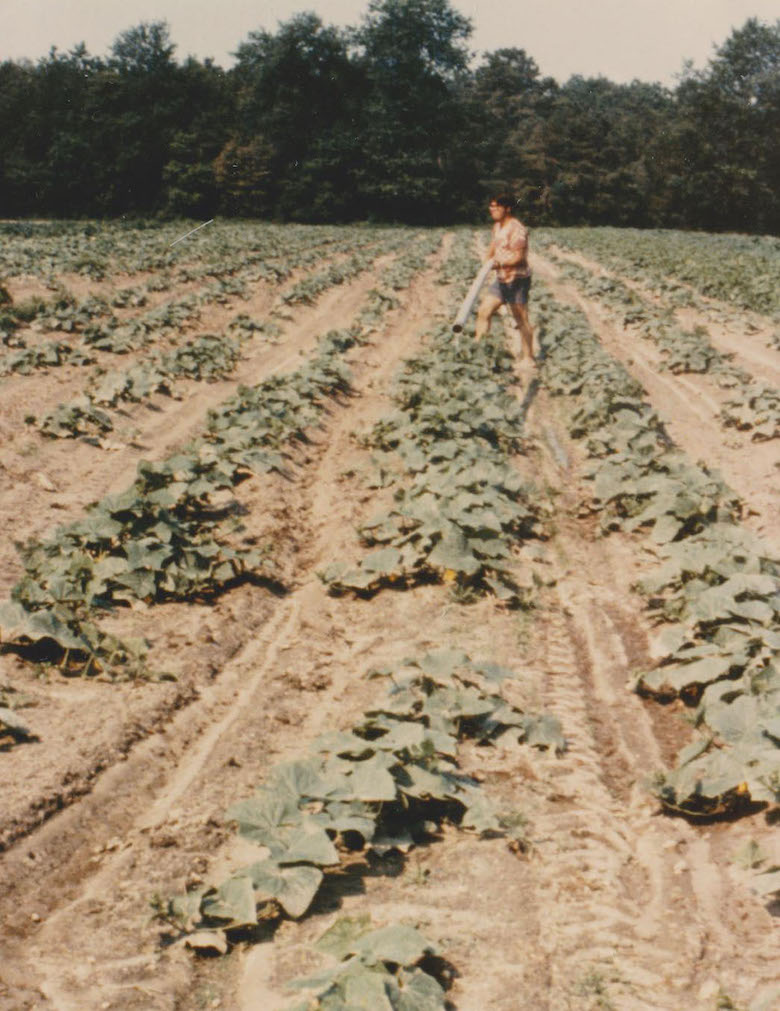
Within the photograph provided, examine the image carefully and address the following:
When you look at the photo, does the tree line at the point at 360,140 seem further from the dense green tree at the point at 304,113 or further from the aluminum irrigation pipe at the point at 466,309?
the aluminum irrigation pipe at the point at 466,309

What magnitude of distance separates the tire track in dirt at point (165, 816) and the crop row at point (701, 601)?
1580 millimetres

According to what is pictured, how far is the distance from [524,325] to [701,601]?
23.5ft

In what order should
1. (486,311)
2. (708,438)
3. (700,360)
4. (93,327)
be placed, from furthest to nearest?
(700,360) → (93,327) → (486,311) → (708,438)

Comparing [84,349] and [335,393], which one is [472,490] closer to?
[335,393]

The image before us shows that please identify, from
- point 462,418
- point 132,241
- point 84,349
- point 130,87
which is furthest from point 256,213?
point 462,418

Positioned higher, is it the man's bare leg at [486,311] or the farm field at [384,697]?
the man's bare leg at [486,311]

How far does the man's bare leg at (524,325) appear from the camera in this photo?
1108 centimetres

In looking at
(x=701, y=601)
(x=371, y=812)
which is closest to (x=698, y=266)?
(x=701, y=601)

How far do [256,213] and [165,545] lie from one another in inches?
2126

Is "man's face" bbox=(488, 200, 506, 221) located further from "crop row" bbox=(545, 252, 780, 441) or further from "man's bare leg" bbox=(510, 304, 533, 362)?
"crop row" bbox=(545, 252, 780, 441)

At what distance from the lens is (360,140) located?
60.8 metres

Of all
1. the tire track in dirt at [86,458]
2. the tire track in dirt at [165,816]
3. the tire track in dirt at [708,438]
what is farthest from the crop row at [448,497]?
the tire track in dirt at [86,458]

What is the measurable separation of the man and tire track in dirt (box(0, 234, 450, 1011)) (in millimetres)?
6205

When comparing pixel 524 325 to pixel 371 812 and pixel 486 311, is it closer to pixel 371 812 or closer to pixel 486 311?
pixel 486 311
